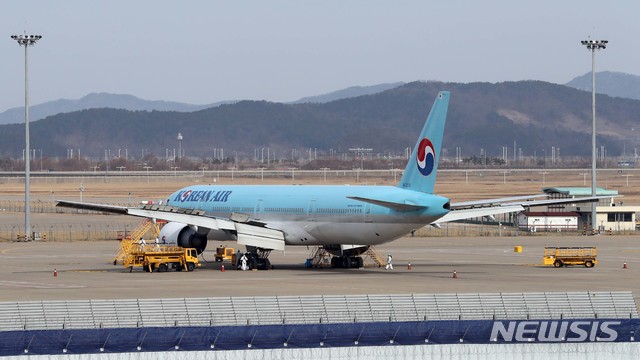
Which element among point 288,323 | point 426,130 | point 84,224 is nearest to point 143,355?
point 288,323

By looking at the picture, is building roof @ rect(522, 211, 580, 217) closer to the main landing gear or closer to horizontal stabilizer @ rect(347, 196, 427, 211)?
the main landing gear

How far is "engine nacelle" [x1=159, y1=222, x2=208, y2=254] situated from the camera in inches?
3012

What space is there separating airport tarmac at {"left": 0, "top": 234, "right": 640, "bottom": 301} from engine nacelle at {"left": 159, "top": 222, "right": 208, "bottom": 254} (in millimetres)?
1676

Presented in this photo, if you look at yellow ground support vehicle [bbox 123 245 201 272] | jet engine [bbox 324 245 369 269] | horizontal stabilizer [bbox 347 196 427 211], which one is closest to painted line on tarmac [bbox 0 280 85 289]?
yellow ground support vehicle [bbox 123 245 201 272]

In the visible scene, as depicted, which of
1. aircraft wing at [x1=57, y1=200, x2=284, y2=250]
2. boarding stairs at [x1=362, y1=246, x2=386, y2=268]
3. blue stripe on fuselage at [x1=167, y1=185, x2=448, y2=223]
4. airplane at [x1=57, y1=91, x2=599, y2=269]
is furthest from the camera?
boarding stairs at [x1=362, y1=246, x2=386, y2=268]

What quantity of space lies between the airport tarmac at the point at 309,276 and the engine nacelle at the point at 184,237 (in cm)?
168

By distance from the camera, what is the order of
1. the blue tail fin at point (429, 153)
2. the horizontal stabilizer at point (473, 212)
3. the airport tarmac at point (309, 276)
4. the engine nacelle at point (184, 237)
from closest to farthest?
1. the airport tarmac at point (309, 276)
2. the blue tail fin at point (429, 153)
3. the horizontal stabilizer at point (473, 212)
4. the engine nacelle at point (184, 237)

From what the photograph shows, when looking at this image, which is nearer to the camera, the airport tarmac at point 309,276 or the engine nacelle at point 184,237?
the airport tarmac at point 309,276

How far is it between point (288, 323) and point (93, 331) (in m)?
6.37

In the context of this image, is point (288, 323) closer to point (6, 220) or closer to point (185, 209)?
point (185, 209)

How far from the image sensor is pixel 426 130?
70688mm

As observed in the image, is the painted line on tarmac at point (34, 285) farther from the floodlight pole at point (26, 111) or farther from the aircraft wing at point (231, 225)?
the floodlight pole at point (26, 111)

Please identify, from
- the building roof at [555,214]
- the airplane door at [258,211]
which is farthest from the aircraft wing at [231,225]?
the building roof at [555,214]

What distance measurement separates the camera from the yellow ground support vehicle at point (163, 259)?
73.8 m
